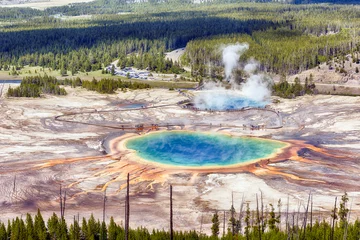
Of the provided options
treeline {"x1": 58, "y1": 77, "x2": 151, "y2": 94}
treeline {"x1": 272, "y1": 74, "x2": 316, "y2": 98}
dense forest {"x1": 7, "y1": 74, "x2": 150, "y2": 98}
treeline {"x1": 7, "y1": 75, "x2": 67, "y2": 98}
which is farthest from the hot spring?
treeline {"x1": 7, "y1": 75, "x2": 67, "y2": 98}

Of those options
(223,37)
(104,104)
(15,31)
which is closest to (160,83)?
(104,104)

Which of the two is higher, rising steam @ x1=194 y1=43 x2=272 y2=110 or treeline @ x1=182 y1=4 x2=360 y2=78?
treeline @ x1=182 y1=4 x2=360 y2=78

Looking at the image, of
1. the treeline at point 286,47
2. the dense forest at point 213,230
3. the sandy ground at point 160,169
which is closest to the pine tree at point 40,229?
the dense forest at point 213,230

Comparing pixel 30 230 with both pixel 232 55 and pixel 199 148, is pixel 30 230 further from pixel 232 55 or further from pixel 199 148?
pixel 232 55

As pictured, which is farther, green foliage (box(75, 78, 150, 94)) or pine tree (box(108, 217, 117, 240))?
green foliage (box(75, 78, 150, 94))

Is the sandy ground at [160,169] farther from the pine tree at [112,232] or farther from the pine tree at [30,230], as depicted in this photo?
the pine tree at [30,230]

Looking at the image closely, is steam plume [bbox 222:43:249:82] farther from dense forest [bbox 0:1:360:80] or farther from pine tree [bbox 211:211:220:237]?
pine tree [bbox 211:211:220:237]

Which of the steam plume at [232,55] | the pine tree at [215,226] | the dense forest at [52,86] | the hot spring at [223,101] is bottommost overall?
the pine tree at [215,226]

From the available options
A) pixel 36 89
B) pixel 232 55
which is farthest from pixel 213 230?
pixel 232 55
